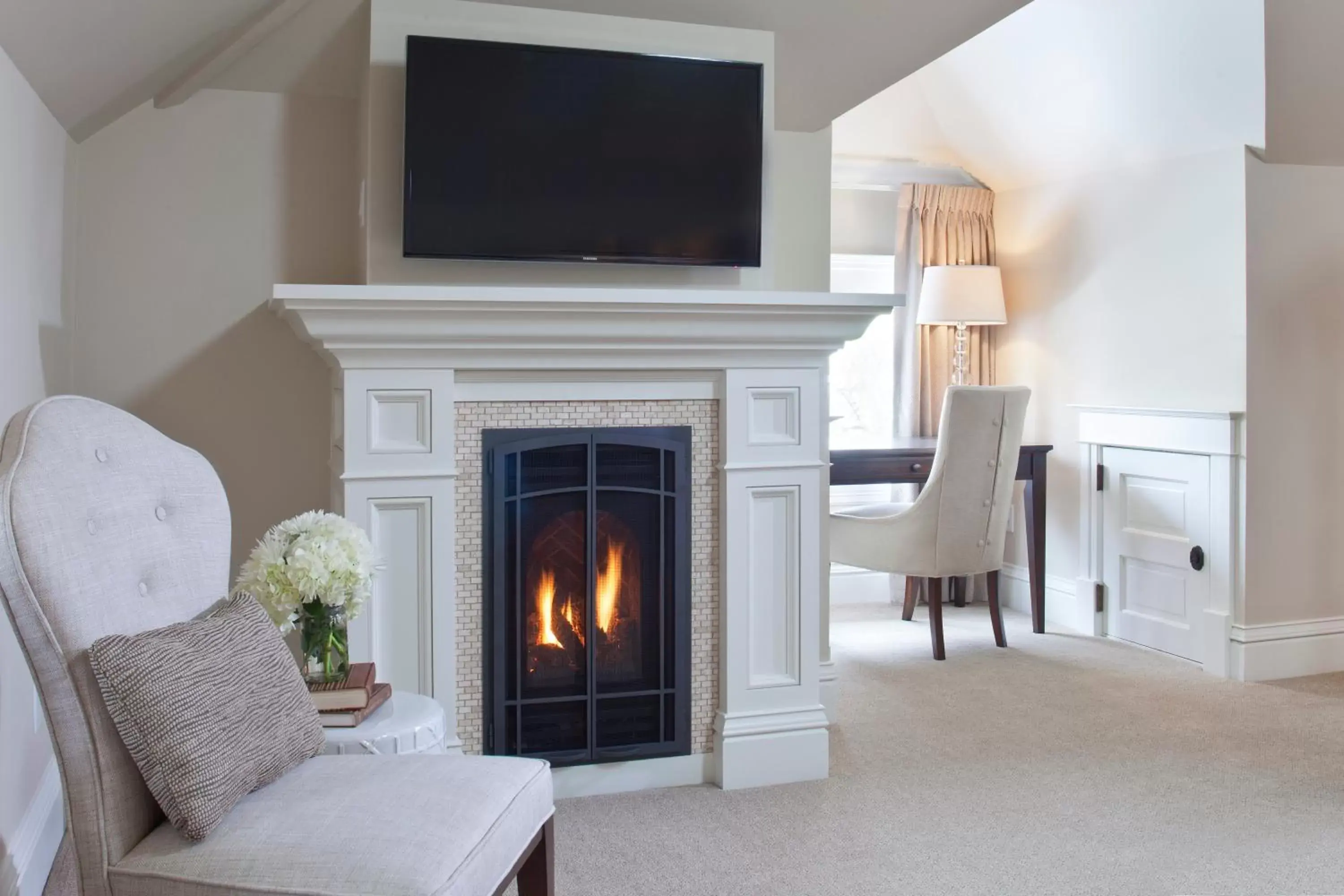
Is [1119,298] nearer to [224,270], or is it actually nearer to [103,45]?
[224,270]

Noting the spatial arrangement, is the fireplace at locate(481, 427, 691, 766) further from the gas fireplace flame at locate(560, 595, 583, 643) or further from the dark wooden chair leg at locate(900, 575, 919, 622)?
the dark wooden chair leg at locate(900, 575, 919, 622)

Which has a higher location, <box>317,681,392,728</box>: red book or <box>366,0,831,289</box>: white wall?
<box>366,0,831,289</box>: white wall

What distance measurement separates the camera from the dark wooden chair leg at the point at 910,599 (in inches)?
190

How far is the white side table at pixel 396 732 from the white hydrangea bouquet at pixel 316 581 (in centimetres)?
11

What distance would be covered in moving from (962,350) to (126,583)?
161 inches

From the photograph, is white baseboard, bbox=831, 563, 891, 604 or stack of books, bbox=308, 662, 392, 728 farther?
white baseboard, bbox=831, 563, 891, 604

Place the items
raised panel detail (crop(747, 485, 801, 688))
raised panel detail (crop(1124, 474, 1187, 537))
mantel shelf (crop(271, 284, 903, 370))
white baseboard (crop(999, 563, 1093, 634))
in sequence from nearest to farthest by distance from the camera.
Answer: mantel shelf (crop(271, 284, 903, 370)) → raised panel detail (crop(747, 485, 801, 688)) → raised panel detail (crop(1124, 474, 1187, 537)) → white baseboard (crop(999, 563, 1093, 634))

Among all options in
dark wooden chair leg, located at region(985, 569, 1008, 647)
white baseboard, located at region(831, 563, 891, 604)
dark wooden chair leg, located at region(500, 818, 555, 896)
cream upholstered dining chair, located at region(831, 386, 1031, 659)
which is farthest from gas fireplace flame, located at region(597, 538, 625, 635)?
white baseboard, located at region(831, 563, 891, 604)

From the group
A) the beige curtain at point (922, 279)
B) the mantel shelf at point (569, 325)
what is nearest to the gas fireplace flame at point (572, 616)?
the mantel shelf at point (569, 325)

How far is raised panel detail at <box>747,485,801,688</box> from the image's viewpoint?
285 cm

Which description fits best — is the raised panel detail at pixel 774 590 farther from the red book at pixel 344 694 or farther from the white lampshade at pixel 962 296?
the white lampshade at pixel 962 296

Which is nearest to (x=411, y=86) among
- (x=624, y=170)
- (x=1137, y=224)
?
(x=624, y=170)

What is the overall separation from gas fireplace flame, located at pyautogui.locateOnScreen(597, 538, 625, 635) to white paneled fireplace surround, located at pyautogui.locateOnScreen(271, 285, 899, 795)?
0.18 m

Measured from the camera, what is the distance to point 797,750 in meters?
2.87
